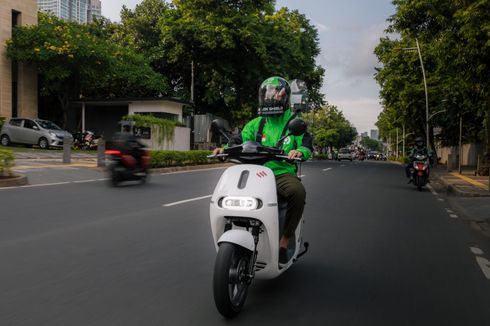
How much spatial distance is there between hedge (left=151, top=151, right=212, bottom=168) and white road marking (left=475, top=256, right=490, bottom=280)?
14014 mm

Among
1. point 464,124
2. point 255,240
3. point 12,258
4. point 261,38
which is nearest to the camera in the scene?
point 255,240

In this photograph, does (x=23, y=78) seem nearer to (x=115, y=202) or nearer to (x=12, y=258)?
(x=115, y=202)

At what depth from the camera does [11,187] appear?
11.7m

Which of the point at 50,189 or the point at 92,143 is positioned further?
the point at 92,143

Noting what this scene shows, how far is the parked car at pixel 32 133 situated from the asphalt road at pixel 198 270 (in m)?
17.6

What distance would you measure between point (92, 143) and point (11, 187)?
18860 mm

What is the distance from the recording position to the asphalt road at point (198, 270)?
3.71m

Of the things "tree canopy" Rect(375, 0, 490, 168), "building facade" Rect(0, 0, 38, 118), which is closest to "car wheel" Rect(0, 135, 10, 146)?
"building facade" Rect(0, 0, 38, 118)

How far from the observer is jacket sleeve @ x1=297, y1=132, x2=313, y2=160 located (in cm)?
427

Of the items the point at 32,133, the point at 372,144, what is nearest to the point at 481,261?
the point at 32,133

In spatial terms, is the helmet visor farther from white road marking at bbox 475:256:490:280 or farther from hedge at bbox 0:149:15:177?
hedge at bbox 0:149:15:177

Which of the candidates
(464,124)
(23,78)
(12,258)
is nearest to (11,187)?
(12,258)

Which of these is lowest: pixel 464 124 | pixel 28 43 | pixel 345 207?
pixel 345 207

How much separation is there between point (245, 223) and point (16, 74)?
3104 cm
